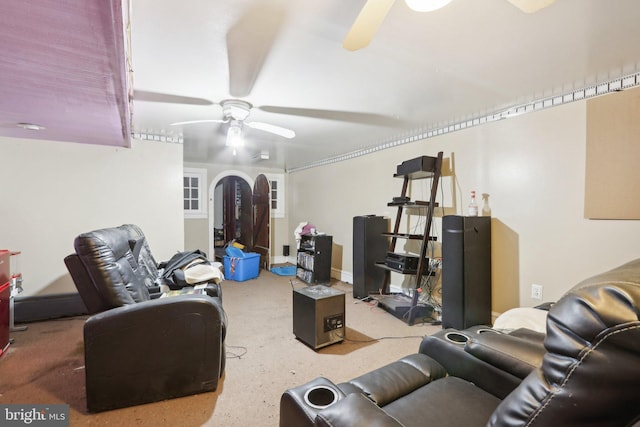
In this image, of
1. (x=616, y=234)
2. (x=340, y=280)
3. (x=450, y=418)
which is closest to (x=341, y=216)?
(x=340, y=280)

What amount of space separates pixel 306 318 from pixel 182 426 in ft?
3.80

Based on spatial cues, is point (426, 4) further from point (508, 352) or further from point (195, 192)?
point (195, 192)

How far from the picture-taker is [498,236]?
113 inches

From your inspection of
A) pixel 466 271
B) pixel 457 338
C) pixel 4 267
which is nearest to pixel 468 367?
pixel 457 338

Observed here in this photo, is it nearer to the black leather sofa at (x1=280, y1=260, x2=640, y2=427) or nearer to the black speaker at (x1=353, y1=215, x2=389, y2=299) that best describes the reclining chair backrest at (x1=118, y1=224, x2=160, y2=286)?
the black leather sofa at (x1=280, y1=260, x2=640, y2=427)

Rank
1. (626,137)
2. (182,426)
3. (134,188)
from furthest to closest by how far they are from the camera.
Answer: (134,188) < (626,137) < (182,426)

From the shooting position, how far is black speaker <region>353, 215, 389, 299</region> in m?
3.77

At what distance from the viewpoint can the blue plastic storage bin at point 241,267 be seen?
188 inches

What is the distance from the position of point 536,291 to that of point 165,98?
12.3ft

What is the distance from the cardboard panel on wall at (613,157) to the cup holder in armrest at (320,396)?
8.17 feet

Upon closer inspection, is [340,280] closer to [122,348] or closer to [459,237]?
[459,237]

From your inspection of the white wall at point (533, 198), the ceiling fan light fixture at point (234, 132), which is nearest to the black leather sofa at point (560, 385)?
the white wall at point (533, 198)

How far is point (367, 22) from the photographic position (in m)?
1.16

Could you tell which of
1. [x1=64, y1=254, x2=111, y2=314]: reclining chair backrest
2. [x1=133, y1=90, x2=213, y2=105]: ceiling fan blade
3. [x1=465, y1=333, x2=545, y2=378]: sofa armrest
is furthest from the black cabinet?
[x1=465, y1=333, x2=545, y2=378]: sofa armrest
